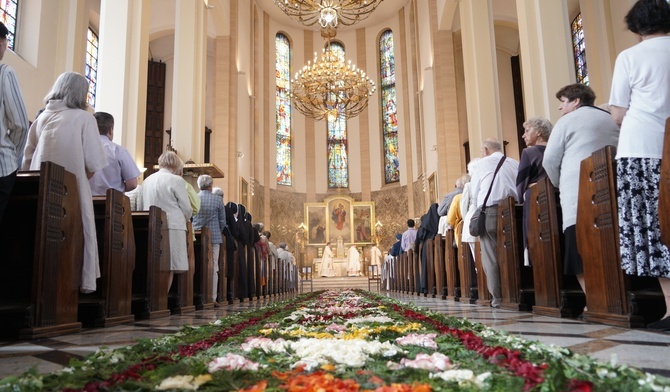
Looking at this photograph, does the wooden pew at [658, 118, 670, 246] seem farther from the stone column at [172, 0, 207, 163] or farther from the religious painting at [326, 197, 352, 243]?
the religious painting at [326, 197, 352, 243]

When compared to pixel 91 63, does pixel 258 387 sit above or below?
below

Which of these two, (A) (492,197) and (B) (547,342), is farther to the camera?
(A) (492,197)

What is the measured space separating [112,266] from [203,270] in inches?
91.3

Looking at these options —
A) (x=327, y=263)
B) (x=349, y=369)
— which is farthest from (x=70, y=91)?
(x=327, y=263)

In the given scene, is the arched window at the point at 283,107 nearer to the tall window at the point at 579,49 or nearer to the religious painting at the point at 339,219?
the religious painting at the point at 339,219

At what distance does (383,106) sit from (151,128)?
10.7 meters

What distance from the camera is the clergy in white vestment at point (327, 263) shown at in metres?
23.3

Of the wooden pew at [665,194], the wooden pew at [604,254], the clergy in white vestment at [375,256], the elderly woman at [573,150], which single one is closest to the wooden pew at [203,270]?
the elderly woman at [573,150]

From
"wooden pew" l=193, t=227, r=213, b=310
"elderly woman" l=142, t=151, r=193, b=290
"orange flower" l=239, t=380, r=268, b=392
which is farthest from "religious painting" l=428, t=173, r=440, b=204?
"orange flower" l=239, t=380, r=268, b=392

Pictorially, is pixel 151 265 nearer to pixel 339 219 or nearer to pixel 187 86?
pixel 187 86

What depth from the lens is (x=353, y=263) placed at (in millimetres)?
23578

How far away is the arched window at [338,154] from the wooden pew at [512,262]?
20.9 metres

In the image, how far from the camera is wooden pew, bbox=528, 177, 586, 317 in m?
3.96

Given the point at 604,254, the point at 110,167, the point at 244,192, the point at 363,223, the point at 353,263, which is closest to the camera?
the point at 604,254
